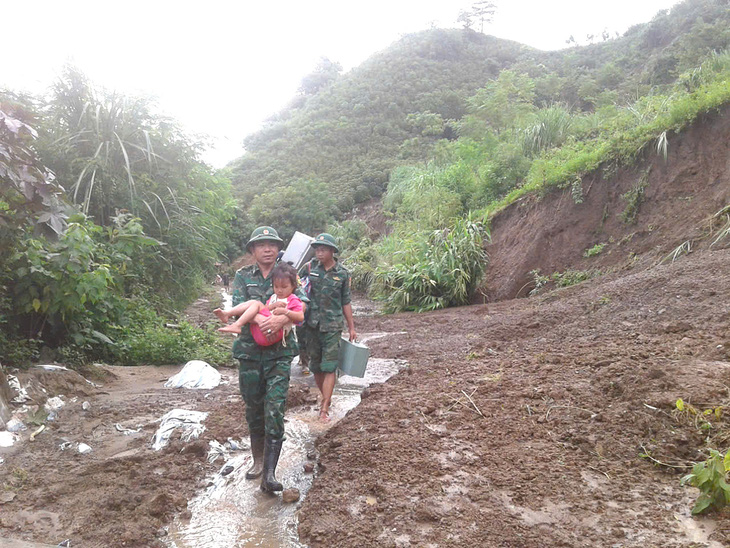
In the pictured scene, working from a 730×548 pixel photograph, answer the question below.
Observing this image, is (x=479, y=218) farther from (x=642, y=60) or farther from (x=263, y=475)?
(x=642, y=60)

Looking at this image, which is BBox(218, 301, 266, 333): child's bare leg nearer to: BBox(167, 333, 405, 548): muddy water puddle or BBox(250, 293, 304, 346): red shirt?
BBox(250, 293, 304, 346): red shirt

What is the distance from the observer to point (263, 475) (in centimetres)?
343

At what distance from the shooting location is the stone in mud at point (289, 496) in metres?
3.30

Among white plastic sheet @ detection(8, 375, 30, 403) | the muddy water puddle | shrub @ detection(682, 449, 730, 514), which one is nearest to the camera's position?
shrub @ detection(682, 449, 730, 514)

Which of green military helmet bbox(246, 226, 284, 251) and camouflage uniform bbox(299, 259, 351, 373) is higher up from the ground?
green military helmet bbox(246, 226, 284, 251)

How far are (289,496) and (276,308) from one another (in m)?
1.16

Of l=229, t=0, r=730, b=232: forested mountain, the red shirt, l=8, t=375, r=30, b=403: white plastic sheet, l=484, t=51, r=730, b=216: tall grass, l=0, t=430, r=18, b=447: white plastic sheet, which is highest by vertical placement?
l=229, t=0, r=730, b=232: forested mountain

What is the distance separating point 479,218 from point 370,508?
10936 mm

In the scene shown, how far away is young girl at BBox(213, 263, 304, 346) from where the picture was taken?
339 centimetres

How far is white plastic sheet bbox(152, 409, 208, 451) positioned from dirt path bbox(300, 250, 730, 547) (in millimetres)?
1116

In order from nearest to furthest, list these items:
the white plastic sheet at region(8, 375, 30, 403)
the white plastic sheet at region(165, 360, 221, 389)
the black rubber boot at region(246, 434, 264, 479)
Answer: the black rubber boot at region(246, 434, 264, 479)
the white plastic sheet at region(8, 375, 30, 403)
the white plastic sheet at region(165, 360, 221, 389)

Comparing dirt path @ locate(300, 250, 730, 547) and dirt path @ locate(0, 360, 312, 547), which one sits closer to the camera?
dirt path @ locate(300, 250, 730, 547)

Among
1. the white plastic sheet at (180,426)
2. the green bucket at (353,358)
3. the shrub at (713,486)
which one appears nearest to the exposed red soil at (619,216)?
the green bucket at (353,358)

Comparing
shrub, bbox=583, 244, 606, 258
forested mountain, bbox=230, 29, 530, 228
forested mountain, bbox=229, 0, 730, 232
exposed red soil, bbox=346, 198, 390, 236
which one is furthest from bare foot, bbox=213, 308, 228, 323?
forested mountain, bbox=230, 29, 530, 228
